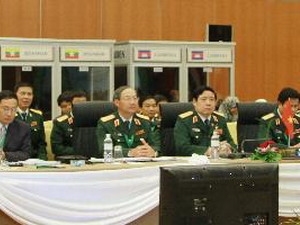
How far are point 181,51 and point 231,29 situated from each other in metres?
1.81

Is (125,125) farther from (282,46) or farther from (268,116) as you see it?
(282,46)

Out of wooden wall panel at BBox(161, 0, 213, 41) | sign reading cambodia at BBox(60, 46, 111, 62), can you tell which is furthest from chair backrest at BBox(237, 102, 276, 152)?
wooden wall panel at BBox(161, 0, 213, 41)

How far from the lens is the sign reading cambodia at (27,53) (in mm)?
9156

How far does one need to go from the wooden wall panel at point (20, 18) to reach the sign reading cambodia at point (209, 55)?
2169 millimetres

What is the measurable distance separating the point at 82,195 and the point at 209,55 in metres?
6.26

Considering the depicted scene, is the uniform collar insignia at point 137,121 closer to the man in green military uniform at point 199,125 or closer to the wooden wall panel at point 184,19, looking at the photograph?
the man in green military uniform at point 199,125

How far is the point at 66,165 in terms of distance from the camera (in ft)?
15.8

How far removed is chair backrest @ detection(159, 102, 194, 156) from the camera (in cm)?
659

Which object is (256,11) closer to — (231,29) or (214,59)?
(231,29)

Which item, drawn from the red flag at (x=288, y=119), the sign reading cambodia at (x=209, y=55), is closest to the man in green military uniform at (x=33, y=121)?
the red flag at (x=288, y=119)

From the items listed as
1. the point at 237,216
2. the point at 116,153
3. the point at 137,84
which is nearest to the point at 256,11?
the point at 137,84

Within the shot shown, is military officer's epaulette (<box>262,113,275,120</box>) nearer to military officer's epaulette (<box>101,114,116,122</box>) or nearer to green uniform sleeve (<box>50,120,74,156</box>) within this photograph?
military officer's epaulette (<box>101,114,116,122</box>)

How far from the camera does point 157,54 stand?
397 inches

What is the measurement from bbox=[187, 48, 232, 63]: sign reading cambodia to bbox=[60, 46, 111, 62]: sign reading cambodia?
126 centimetres
